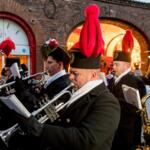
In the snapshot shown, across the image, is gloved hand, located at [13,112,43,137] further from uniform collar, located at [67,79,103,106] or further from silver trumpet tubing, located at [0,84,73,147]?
silver trumpet tubing, located at [0,84,73,147]

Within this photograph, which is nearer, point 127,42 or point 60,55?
point 60,55

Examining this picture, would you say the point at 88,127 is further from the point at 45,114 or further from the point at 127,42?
the point at 127,42

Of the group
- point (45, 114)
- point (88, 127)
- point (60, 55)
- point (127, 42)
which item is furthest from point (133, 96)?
point (88, 127)

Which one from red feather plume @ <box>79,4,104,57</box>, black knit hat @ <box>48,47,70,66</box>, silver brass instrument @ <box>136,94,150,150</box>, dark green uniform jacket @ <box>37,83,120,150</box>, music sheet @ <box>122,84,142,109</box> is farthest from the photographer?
black knit hat @ <box>48,47,70,66</box>

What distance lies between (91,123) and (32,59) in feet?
42.5

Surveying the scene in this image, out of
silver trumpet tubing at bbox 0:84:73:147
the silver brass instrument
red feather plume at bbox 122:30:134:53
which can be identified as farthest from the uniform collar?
red feather plume at bbox 122:30:134:53

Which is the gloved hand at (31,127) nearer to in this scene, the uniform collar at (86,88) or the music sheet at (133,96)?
the uniform collar at (86,88)

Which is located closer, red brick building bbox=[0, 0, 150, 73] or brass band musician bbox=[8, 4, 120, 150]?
brass band musician bbox=[8, 4, 120, 150]

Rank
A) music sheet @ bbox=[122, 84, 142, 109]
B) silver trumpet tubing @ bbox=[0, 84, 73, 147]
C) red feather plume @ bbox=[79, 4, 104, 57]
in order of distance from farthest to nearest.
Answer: music sheet @ bbox=[122, 84, 142, 109]
silver trumpet tubing @ bbox=[0, 84, 73, 147]
red feather plume @ bbox=[79, 4, 104, 57]

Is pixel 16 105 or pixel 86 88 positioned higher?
pixel 86 88

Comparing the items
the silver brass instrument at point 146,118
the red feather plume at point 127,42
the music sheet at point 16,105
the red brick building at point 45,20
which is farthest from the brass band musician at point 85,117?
the red brick building at point 45,20

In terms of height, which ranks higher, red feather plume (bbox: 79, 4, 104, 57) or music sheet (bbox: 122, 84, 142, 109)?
red feather plume (bbox: 79, 4, 104, 57)

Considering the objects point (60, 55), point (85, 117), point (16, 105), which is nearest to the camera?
point (85, 117)

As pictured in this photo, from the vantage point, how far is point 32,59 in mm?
15523
